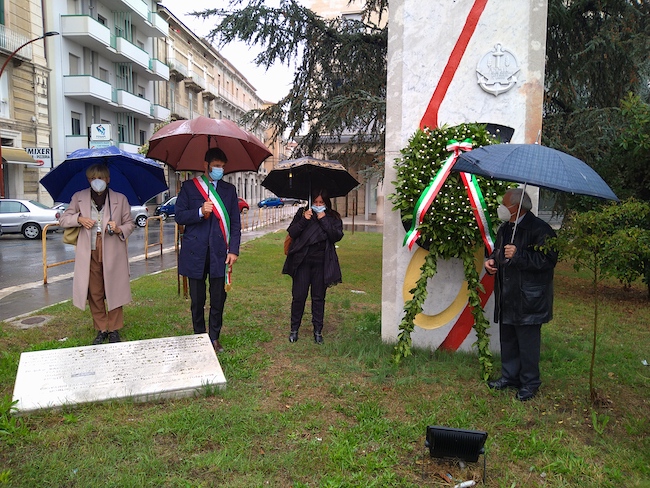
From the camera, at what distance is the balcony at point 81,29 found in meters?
26.8

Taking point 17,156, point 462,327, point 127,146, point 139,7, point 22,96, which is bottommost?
point 462,327

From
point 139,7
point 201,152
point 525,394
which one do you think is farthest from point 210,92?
point 525,394

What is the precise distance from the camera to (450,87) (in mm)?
5156

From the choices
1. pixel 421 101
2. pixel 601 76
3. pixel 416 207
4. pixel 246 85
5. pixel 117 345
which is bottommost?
pixel 117 345

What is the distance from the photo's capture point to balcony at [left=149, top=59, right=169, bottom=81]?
3583cm

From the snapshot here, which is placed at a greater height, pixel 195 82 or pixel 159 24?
pixel 159 24

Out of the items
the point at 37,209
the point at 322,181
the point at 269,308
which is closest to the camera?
the point at 322,181

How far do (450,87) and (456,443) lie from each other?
141 inches

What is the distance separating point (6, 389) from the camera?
4082 mm

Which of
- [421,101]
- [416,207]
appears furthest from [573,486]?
[421,101]

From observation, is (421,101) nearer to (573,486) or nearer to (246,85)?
(573,486)

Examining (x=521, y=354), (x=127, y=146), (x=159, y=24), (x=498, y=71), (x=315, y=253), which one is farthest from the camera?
(x=159, y=24)

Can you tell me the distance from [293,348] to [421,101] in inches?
118

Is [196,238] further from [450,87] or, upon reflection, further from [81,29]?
[81,29]
